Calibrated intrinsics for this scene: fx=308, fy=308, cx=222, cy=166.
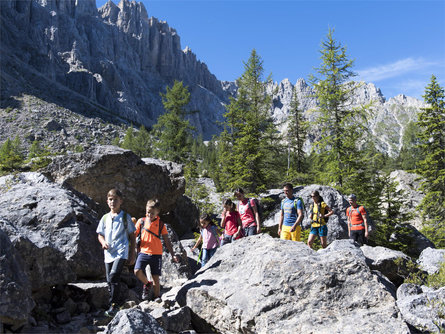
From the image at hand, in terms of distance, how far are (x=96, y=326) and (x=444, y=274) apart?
6.86 meters

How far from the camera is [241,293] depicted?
4.96 m

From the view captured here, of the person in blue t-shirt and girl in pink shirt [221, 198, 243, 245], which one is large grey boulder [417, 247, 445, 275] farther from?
girl in pink shirt [221, 198, 243, 245]

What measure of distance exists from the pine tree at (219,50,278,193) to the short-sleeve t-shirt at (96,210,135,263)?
10.5 meters

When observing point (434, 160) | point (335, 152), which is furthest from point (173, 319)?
point (434, 160)

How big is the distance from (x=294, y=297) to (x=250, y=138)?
41.0ft

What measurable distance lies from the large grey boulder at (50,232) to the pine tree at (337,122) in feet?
43.5

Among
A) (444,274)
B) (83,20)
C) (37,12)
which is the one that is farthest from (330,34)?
(83,20)

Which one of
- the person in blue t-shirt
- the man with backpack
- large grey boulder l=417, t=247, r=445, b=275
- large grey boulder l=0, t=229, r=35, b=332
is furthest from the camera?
the man with backpack

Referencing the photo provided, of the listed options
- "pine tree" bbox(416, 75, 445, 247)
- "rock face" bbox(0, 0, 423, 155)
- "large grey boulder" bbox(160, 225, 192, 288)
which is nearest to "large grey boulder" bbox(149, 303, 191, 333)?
"large grey boulder" bbox(160, 225, 192, 288)

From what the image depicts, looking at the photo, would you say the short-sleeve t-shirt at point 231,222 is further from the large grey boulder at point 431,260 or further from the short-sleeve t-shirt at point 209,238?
the large grey boulder at point 431,260

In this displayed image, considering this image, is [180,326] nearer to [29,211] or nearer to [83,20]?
[29,211]

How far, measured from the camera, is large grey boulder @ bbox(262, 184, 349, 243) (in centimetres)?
1348

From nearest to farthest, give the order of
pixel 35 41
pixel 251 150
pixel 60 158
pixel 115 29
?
pixel 60 158 → pixel 251 150 → pixel 35 41 → pixel 115 29

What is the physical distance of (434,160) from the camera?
19.8m
